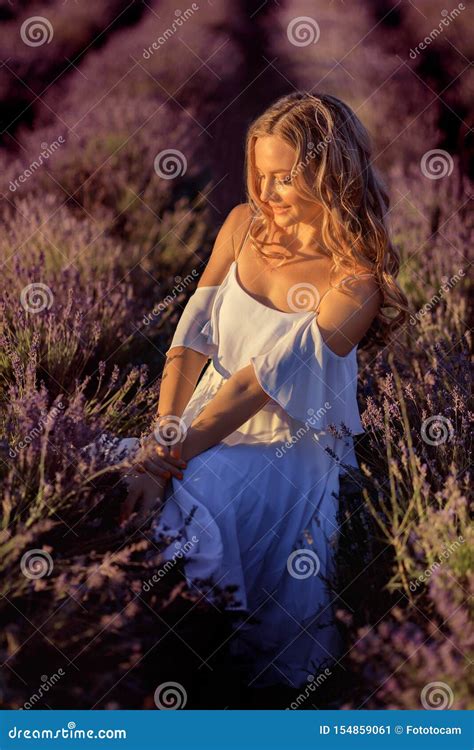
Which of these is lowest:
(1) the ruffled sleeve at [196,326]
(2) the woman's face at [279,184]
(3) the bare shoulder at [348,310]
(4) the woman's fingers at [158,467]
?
(4) the woman's fingers at [158,467]

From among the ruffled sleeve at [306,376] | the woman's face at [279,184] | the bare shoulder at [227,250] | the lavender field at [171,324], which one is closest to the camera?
the lavender field at [171,324]

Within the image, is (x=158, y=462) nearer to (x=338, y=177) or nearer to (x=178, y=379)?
(x=178, y=379)

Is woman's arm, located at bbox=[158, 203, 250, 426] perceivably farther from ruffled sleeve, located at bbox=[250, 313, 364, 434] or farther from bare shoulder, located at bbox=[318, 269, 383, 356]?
bare shoulder, located at bbox=[318, 269, 383, 356]

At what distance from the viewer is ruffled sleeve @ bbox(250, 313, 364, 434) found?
2502 mm

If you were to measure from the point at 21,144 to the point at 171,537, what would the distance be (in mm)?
2477

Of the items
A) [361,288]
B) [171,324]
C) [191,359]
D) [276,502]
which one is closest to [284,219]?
[361,288]

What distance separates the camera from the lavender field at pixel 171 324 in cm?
217

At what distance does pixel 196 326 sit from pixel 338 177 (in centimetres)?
60

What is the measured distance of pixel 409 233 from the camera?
426 centimetres

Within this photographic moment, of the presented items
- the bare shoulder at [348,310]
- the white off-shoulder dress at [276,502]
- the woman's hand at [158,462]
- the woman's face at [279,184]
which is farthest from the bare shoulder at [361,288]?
the woman's hand at [158,462]

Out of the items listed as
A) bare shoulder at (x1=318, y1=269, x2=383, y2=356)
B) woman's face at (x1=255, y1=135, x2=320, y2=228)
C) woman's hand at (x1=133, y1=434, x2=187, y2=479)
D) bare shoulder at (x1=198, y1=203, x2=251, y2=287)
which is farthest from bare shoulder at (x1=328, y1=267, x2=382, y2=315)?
woman's hand at (x1=133, y1=434, x2=187, y2=479)

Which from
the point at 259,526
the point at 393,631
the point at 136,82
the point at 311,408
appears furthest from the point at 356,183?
the point at 136,82

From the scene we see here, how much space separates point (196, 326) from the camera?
9.02 ft

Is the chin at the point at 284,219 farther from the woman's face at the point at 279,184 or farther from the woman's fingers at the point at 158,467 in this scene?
the woman's fingers at the point at 158,467
